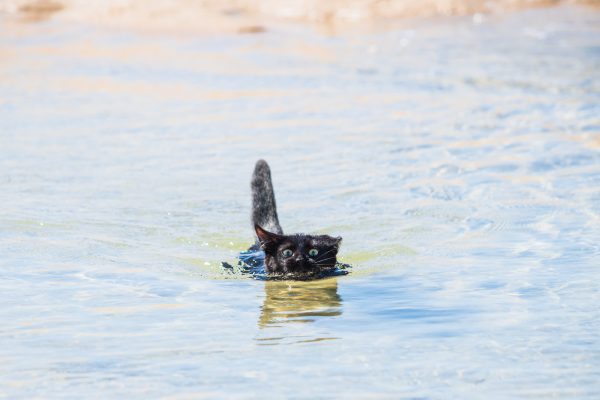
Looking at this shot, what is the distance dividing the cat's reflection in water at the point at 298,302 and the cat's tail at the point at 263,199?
1.08 meters

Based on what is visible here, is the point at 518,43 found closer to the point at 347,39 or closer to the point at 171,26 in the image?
the point at 347,39

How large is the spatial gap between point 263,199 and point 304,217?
1.48 meters

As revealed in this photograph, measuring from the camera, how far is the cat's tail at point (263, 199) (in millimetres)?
8555

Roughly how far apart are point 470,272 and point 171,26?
1616 centimetres

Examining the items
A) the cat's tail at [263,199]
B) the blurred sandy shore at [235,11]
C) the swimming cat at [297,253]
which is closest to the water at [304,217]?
the swimming cat at [297,253]

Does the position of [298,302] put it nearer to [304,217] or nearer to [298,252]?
[298,252]

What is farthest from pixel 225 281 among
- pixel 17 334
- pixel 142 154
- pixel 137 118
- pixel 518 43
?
pixel 518 43

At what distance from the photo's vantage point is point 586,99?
50.6 feet

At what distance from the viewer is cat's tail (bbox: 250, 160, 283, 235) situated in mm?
8555

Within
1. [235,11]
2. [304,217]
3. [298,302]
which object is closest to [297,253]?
[298,302]

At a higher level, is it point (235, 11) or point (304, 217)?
A: point (235, 11)

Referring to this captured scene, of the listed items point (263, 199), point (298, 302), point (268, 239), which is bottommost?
point (298, 302)

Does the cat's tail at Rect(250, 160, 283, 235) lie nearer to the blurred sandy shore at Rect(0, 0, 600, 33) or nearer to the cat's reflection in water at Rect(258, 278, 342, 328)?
the cat's reflection in water at Rect(258, 278, 342, 328)

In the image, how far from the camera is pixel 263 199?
Answer: 8617 millimetres
